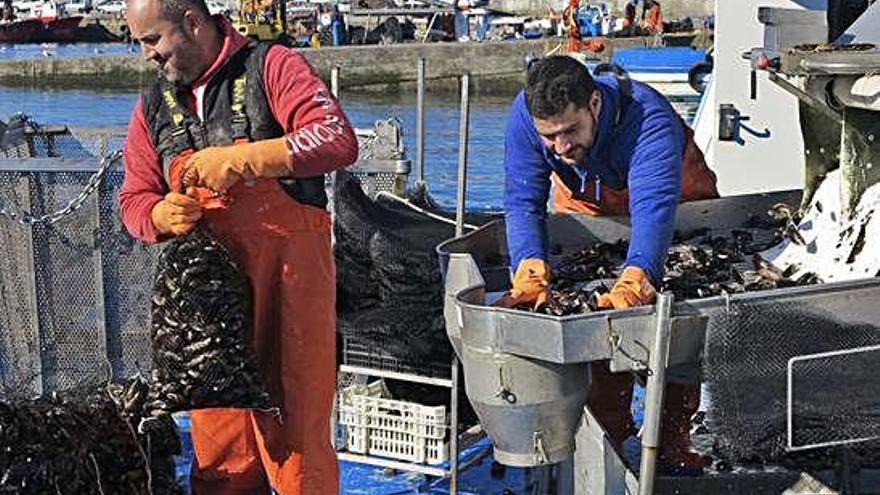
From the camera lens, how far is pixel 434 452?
530 cm

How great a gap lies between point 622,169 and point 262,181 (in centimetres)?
116

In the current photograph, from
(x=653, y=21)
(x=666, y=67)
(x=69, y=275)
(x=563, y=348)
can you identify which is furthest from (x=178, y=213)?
(x=653, y=21)

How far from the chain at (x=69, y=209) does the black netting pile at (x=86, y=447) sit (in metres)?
0.96

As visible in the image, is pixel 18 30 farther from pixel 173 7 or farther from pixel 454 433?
pixel 173 7

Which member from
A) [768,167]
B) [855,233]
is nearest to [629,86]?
[855,233]

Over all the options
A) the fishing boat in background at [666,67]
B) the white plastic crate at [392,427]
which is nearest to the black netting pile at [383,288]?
the white plastic crate at [392,427]

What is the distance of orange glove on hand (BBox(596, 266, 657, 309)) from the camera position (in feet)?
11.7

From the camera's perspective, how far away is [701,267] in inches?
188

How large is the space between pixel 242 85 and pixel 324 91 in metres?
0.26

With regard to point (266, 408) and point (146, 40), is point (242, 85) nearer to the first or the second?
point (146, 40)

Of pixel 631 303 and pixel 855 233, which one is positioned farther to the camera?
pixel 855 233

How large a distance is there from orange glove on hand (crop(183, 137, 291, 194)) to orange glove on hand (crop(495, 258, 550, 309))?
29.0 inches

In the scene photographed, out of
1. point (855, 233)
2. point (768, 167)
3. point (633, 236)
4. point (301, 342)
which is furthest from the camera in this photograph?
point (768, 167)

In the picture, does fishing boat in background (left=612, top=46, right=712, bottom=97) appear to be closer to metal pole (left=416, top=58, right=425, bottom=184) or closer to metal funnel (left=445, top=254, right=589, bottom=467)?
metal pole (left=416, top=58, right=425, bottom=184)
